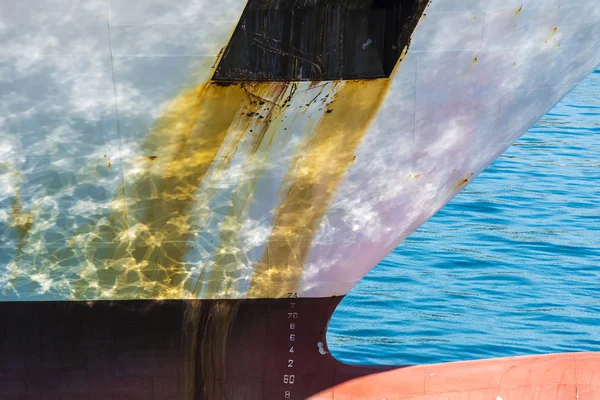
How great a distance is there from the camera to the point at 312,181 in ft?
15.4

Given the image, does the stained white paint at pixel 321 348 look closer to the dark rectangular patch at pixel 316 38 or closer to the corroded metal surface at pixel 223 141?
the corroded metal surface at pixel 223 141

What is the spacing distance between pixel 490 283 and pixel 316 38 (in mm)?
5742

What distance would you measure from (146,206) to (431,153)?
154 centimetres

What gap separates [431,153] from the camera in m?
4.78

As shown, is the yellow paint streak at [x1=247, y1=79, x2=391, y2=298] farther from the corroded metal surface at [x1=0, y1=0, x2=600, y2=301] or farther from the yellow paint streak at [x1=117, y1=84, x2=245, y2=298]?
the yellow paint streak at [x1=117, y1=84, x2=245, y2=298]

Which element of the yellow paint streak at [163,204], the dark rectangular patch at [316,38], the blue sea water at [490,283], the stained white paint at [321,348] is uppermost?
the dark rectangular patch at [316,38]

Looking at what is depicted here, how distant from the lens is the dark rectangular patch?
4.22 meters

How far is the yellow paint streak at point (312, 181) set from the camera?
4.46m

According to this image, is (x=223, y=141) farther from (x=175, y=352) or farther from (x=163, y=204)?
(x=175, y=352)

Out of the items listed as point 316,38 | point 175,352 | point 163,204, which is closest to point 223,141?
point 163,204

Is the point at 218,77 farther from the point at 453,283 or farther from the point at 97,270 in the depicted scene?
the point at 453,283

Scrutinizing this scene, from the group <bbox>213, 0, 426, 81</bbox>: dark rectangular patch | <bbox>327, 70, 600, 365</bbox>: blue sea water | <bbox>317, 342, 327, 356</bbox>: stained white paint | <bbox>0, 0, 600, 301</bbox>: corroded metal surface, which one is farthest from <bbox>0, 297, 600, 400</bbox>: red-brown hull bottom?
<bbox>327, 70, 600, 365</bbox>: blue sea water

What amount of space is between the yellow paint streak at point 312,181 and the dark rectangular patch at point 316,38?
14 centimetres

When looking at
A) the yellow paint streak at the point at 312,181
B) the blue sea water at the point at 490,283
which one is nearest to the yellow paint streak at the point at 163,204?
the yellow paint streak at the point at 312,181
